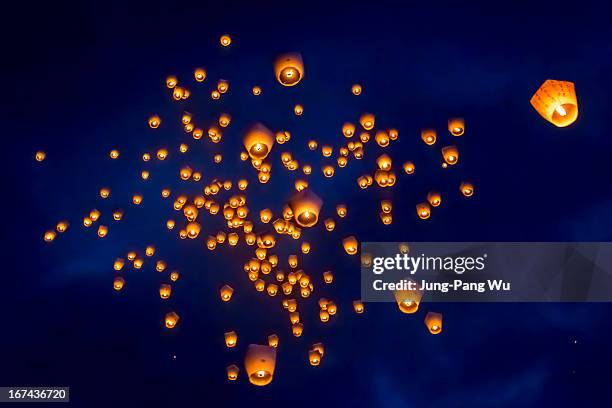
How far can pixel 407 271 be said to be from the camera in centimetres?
730

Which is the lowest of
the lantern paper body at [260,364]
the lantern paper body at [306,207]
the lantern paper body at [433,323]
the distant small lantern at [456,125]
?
the lantern paper body at [260,364]

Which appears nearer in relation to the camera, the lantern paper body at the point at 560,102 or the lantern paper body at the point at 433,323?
the lantern paper body at the point at 560,102

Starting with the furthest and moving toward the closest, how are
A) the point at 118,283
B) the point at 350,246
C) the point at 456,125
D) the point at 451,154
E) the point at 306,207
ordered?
the point at 118,283 → the point at 350,246 → the point at 456,125 → the point at 451,154 → the point at 306,207

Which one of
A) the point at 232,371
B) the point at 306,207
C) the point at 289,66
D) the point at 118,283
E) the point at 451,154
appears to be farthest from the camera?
the point at 118,283

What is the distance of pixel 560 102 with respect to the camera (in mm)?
4766

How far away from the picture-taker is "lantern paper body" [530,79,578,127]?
4770 mm

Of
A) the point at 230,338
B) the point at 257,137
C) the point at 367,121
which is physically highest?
the point at 367,121

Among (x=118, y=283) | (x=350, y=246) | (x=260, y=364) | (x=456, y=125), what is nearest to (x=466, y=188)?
(x=456, y=125)

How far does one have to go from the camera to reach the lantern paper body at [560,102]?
4.77 meters

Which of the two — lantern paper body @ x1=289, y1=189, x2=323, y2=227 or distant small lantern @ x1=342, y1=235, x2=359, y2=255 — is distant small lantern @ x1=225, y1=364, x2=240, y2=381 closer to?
distant small lantern @ x1=342, y1=235, x2=359, y2=255

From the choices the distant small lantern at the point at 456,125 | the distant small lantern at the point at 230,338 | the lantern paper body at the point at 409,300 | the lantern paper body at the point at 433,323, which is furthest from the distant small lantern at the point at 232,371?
the distant small lantern at the point at 456,125

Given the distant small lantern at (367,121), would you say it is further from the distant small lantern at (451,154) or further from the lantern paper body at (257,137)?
the lantern paper body at (257,137)

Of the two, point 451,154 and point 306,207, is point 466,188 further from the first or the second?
point 306,207

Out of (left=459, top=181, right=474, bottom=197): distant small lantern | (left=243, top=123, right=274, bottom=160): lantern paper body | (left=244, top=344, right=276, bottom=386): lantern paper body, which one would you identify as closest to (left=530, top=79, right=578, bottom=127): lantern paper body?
(left=459, top=181, right=474, bottom=197): distant small lantern
